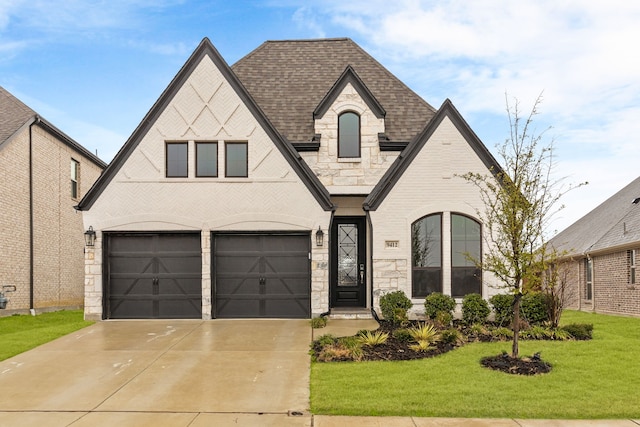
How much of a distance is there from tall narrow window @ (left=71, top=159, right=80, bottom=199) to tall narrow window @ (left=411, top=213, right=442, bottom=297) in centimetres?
1568

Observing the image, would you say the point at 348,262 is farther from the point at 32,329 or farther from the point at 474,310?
the point at 32,329

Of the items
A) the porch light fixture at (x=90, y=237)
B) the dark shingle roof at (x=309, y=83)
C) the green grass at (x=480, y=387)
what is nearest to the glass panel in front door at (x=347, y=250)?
the dark shingle roof at (x=309, y=83)

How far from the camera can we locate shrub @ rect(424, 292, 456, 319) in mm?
13805

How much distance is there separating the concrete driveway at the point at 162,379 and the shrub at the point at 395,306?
2.31 m

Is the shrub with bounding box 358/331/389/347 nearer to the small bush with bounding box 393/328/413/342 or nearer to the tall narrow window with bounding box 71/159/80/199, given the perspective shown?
the small bush with bounding box 393/328/413/342

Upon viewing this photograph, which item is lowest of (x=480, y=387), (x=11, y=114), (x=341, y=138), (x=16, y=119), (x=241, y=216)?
(x=480, y=387)

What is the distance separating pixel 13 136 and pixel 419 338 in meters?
15.6

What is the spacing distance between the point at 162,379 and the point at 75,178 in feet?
53.6

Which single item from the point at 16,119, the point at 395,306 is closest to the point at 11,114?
the point at 16,119

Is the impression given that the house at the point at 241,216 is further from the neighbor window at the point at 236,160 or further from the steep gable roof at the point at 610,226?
the steep gable roof at the point at 610,226

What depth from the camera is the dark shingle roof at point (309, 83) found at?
16.9 m

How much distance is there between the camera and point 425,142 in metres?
14.8

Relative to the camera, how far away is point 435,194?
48.5ft

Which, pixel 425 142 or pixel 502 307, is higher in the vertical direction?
pixel 425 142
